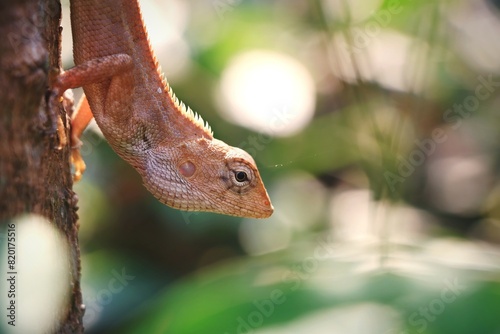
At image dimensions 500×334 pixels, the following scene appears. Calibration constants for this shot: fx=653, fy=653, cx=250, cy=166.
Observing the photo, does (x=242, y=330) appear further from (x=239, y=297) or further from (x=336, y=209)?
(x=336, y=209)

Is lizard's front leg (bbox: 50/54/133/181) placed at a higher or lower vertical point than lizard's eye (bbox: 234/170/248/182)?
higher

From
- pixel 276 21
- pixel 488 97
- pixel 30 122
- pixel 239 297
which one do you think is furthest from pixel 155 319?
pixel 488 97

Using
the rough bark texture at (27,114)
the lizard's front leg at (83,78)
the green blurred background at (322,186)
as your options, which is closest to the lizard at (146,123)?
the lizard's front leg at (83,78)

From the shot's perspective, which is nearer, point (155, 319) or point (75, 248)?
point (75, 248)

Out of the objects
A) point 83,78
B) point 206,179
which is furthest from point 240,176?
point 83,78

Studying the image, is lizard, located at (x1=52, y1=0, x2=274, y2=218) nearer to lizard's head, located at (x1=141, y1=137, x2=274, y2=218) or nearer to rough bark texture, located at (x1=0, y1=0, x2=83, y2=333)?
lizard's head, located at (x1=141, y1=137, x2=274, y2=218)

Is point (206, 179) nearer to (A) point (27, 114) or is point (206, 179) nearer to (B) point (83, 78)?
(B) point (83, 78)

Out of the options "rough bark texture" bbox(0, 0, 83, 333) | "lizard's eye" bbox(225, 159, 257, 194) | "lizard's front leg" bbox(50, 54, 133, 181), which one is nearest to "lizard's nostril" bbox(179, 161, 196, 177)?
"lizard's eye" bbox(225, 159, 257, 194)
